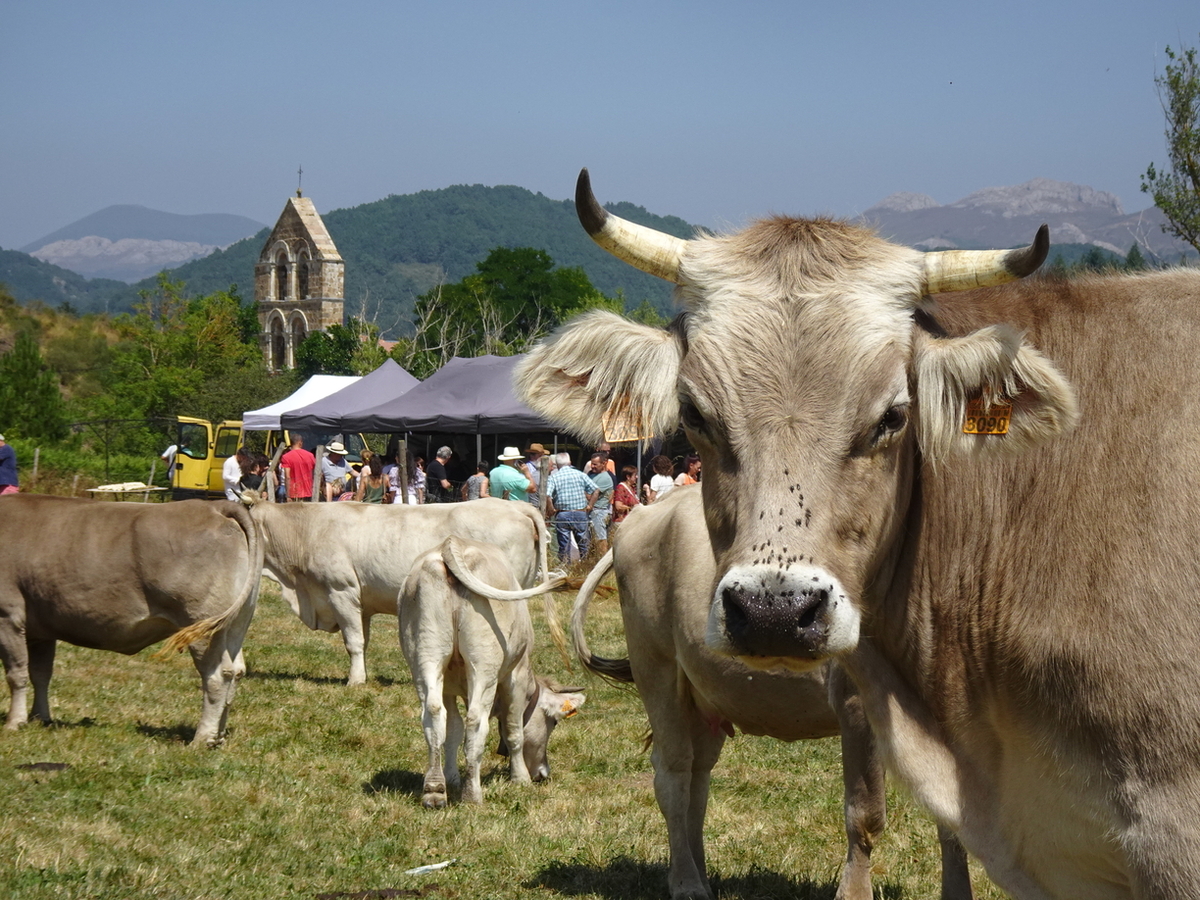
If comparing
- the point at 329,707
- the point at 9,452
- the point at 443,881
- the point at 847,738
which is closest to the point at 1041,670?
the point at 847,738

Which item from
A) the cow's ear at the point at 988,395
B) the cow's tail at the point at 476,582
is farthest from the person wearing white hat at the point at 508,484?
the cow's ear at the point at 988,395

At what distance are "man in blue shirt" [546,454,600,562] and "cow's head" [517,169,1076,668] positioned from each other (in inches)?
533

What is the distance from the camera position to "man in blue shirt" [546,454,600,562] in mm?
16656

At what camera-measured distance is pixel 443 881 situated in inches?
217

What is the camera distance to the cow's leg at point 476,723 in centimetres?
701

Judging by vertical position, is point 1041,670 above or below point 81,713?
above

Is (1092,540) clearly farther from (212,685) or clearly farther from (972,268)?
(212,685)

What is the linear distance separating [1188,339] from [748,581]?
1.42m

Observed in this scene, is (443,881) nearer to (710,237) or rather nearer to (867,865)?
(867,865)

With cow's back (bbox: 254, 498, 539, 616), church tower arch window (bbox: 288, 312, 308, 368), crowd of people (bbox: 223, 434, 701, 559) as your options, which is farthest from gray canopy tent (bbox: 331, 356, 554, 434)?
church tower arch window (bbox: 288, 312, 308, 368)

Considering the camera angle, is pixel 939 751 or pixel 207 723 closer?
pixel 939 751

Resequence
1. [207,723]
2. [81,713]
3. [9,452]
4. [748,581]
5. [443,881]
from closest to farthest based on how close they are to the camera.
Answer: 1. [748,581]
2. [443,881]
3. [207,723]
4. [81,713]
5. [9,452]

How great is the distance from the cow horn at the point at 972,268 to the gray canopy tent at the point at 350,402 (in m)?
19.4

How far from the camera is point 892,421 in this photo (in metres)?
2.76
